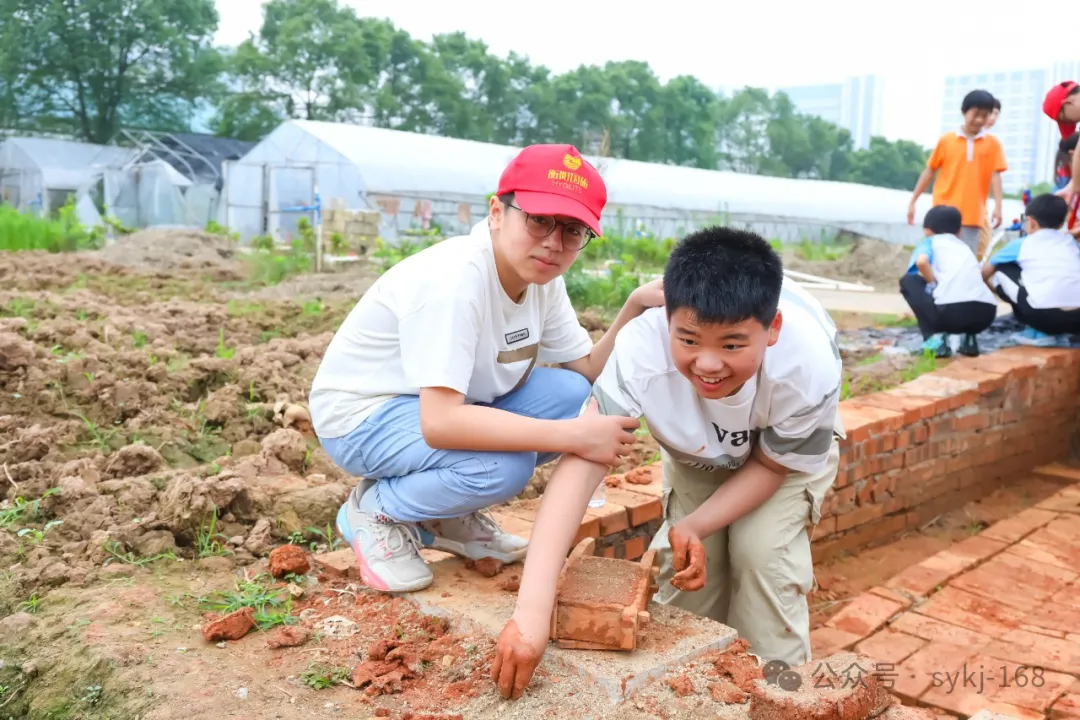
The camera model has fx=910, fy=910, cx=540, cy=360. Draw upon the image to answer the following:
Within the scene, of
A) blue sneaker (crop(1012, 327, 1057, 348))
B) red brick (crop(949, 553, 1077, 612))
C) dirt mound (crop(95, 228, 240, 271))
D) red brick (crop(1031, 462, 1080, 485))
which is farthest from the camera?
dirt mound (crop(95, 228, 240, 271))

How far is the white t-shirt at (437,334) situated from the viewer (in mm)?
1989

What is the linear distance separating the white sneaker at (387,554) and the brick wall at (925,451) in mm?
480

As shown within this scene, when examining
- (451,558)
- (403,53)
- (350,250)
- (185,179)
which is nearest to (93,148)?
(185,179)

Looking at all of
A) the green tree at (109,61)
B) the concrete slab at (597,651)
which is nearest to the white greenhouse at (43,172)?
the green tree at (109,61)

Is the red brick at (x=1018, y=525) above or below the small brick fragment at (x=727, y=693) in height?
below

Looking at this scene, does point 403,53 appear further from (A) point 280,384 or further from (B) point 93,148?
(A) point 280,384

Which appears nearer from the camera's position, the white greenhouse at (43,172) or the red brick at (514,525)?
the red brick at (514,525)

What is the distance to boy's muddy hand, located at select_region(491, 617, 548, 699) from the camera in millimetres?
1736

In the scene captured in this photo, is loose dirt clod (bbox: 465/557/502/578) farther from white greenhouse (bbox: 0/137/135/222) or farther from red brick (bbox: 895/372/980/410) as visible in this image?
white greenhouse (bbox: 0/137/135/222)

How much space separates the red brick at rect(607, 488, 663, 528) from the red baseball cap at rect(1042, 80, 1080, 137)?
4387mm

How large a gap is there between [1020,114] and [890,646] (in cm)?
6404

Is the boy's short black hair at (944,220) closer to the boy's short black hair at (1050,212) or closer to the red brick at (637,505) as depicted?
the boy's short black hair at (1050,212)

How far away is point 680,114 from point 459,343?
135 feet

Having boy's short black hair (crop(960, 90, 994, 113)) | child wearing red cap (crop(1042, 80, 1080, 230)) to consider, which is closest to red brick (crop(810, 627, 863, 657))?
child wearing red cap (crop(1042, 80, 1080, 230))
